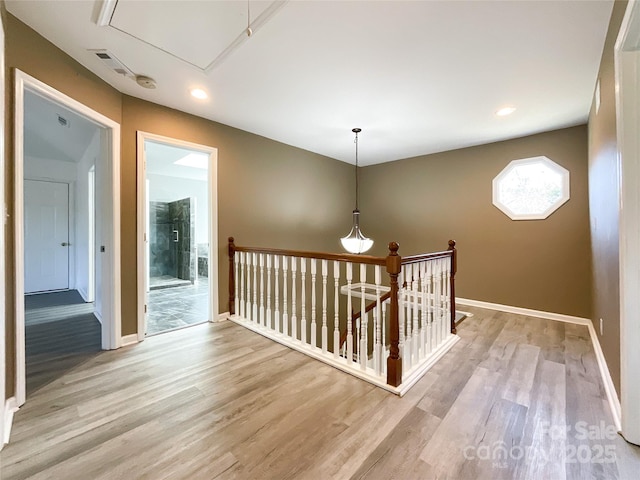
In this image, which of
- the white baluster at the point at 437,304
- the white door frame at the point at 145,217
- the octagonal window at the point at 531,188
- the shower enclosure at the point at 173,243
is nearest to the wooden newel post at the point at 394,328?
the white baluster at the point at 437,304

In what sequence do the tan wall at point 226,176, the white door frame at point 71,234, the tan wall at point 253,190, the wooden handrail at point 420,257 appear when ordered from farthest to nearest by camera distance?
1. the white door frame at point 71,234
2. the tan wall at point 253,190
3. the wooden handrail at point 420,257
4. the tan wall at point 226,176

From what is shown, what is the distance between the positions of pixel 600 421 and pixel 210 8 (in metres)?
3.30

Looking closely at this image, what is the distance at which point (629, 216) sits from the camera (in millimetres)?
1332

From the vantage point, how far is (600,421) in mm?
1521

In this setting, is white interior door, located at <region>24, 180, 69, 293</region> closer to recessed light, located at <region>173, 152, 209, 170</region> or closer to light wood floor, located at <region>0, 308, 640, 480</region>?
recessed light, located at <region>173, 152, 209, 170</region>

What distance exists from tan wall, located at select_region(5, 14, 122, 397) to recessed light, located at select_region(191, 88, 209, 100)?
787mm

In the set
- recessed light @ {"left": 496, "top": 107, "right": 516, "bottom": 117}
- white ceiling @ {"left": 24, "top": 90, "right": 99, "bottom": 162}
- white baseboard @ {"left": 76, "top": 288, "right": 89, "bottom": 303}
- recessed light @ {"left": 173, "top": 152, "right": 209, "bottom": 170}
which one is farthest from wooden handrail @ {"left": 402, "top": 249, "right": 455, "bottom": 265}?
white baseboard @ {"left": 76, "top": 288, "right": 89, "bottom": 303}

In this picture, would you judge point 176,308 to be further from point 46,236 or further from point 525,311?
point 525,311

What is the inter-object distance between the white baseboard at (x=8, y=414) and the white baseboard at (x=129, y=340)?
2.92 ft

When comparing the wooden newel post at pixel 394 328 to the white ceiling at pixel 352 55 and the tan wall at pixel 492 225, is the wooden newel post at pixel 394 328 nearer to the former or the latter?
the white ceiling at pixel 352 55

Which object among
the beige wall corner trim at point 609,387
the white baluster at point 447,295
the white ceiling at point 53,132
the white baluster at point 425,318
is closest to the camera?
the beige wall corner trim at point 609,387

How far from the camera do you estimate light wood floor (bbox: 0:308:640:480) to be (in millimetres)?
1234

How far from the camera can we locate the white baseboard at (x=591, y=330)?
1610 mm

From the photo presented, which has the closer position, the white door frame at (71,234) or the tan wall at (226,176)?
the tan wall at (226,176)
